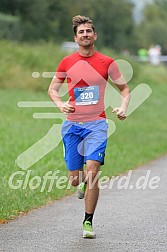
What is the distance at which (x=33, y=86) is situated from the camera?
31641 millimetres

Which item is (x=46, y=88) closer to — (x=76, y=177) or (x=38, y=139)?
(x=38, y=139)

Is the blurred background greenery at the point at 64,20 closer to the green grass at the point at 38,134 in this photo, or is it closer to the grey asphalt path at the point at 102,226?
the green grass at the point at 38,134

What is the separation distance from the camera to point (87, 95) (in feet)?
28.1

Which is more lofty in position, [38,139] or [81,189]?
[81,189]

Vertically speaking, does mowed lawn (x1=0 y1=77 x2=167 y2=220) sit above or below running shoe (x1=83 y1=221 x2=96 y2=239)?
below

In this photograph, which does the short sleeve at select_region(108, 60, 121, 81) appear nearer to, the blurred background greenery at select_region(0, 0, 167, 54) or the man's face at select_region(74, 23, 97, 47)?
the man's face at select_region(74, 23, 97, 47)

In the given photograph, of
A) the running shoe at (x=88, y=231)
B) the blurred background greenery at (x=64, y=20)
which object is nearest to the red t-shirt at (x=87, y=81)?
the running shoe at (x=88, y=231)

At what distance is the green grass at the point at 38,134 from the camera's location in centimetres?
1148

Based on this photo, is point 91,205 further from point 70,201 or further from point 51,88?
point 70,201

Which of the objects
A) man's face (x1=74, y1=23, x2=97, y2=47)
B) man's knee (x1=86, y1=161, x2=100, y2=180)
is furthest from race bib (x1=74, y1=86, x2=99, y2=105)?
man's knee (x1=86, y1=161, x2=100, y2=180)

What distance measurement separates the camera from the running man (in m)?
8.58

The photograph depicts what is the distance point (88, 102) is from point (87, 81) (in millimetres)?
212

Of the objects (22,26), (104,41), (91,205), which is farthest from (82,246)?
(104,41)

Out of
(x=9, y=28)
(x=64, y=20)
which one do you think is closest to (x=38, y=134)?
(x=9, y=28)
